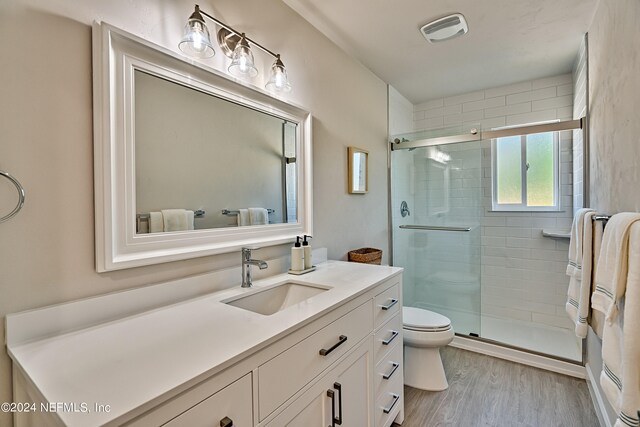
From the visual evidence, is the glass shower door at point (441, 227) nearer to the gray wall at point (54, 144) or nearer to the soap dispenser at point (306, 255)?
the soap dispenser at point (306, 255)

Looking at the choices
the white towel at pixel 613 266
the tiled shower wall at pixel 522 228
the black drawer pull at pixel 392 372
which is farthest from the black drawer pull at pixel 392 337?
the tiled shower wall at pixel 522 228

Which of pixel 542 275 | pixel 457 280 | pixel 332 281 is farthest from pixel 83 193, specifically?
pixel 542 275

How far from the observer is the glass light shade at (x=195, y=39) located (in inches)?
44.4

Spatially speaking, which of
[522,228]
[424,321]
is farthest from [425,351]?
[522,228]

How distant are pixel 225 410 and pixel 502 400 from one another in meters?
1.97

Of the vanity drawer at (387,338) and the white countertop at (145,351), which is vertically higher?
the white countertop at (145,351)

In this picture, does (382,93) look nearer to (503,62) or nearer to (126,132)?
(503,62)

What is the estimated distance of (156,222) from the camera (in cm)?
110

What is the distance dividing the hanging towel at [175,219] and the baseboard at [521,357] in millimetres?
2524

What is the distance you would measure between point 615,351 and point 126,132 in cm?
172

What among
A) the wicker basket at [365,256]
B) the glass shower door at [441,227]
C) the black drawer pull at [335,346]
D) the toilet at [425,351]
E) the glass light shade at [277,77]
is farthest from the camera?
the glass shower door at [441,227]

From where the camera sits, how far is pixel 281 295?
1445 millimetres

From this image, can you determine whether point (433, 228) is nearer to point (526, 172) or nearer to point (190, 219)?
point (526, 172)

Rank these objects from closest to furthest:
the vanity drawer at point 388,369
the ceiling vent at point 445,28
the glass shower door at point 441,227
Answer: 1. the vanity drawer at point 388,369
2. the ceiling vent at point 445,28
3. the glass shower door at point 441,227
